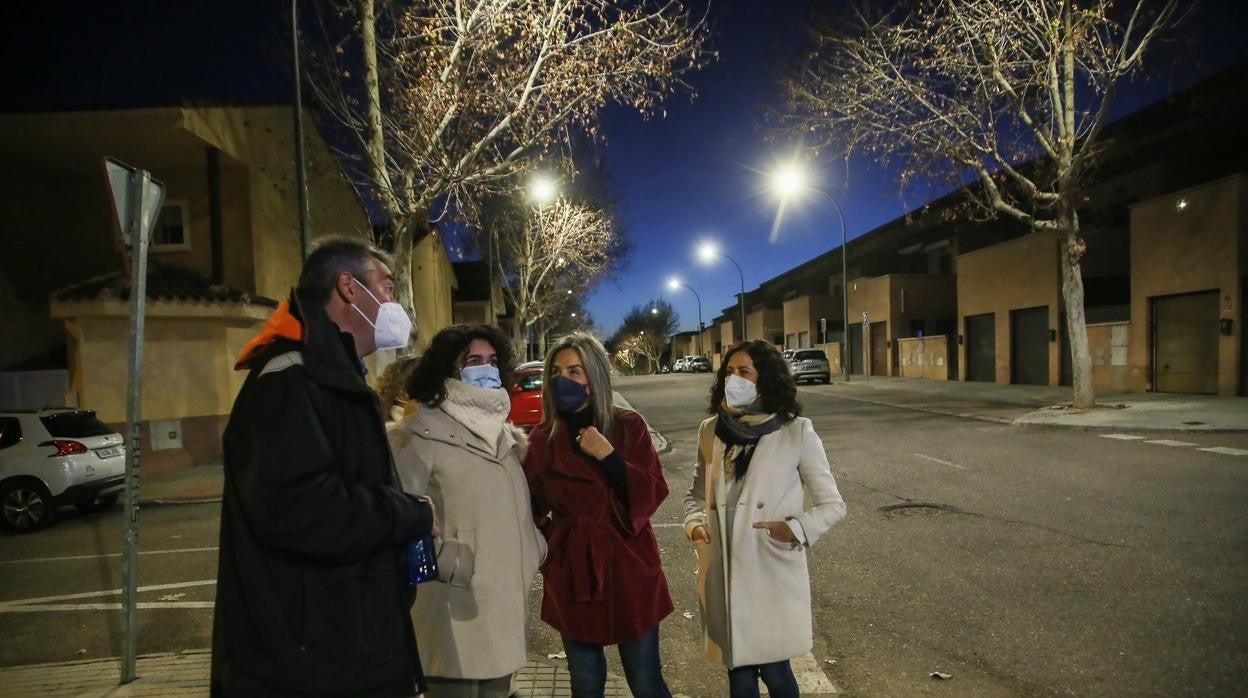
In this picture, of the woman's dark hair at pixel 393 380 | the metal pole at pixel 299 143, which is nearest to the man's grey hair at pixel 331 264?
the woman's dark hair at pixel 393 380

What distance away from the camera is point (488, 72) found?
12.0 m

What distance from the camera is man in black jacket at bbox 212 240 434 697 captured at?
148 cm

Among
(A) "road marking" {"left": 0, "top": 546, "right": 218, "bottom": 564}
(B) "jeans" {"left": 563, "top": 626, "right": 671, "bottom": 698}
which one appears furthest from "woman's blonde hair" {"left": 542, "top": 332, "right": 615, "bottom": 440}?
(A) "road marking" {"left": 0, "top": 546, "right": 218, "bottom": 564}

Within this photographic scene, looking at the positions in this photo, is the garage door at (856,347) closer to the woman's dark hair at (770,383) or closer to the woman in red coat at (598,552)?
the woman's dark hair at (770,383)

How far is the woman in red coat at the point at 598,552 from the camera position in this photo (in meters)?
2.45

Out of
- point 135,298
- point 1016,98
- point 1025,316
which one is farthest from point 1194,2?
point 135,298

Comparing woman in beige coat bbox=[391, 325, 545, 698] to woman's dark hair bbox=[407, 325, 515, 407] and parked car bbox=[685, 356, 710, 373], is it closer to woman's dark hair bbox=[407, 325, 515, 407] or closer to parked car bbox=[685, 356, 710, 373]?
woman's dark hair bbox=[407, 325, 515, 407]

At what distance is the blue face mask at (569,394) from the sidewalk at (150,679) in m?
1.55

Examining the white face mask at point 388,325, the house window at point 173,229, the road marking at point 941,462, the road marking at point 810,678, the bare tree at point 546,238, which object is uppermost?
the bare tree at point 546,238

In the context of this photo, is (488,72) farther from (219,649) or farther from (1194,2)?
(1194,2)

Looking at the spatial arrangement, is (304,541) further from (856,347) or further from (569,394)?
(856,347)

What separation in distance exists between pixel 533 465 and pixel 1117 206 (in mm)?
33030

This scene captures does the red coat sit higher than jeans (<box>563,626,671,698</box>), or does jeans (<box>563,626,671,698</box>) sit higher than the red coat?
the red coat

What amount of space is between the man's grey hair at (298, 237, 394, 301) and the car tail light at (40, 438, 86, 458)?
874cm
